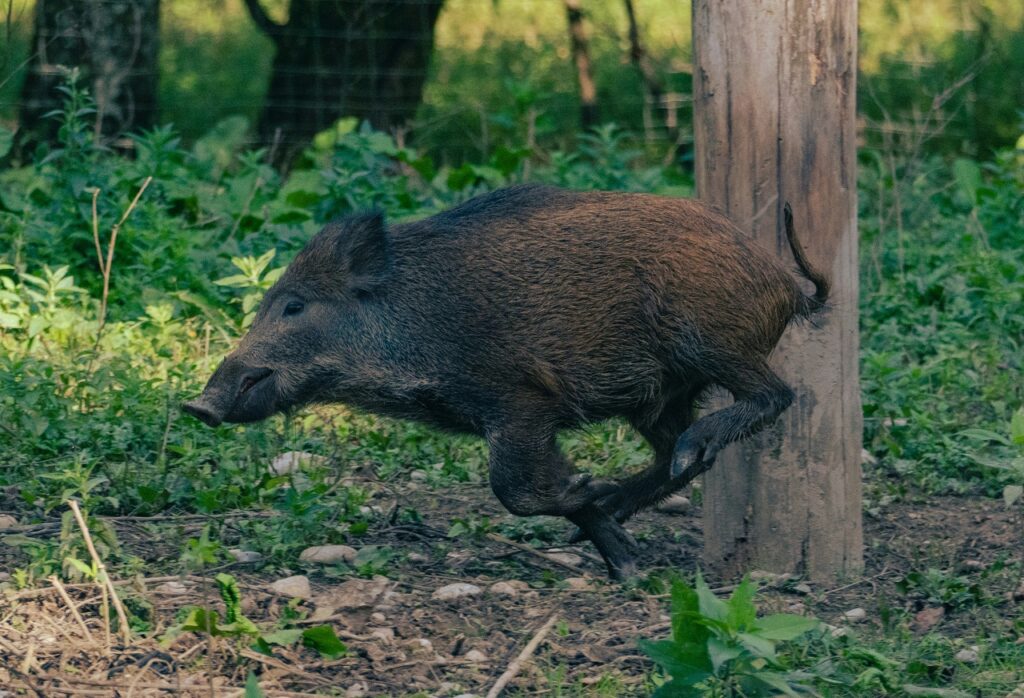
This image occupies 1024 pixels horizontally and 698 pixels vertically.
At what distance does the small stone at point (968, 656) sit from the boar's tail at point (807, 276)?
1.18 meters

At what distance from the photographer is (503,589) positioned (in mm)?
4477

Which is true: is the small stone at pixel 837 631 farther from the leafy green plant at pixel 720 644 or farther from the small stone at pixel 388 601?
the small stone at pixel 388 601

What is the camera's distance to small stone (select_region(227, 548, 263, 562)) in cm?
453

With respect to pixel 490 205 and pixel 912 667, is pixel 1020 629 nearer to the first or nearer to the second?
pixel 912 667

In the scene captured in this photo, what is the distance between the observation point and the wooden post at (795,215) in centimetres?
452

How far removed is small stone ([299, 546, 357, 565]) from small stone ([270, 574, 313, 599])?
0.99 feet

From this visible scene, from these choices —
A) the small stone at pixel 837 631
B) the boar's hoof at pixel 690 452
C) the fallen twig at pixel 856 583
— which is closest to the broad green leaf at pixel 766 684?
the small stone at pixel 837 631

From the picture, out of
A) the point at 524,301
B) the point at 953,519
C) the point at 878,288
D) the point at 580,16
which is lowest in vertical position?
the point at 953,519

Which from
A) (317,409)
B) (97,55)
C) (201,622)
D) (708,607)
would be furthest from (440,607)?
(97,55)

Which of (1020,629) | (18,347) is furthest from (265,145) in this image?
(1020,629)

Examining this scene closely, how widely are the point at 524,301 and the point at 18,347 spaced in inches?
97.2

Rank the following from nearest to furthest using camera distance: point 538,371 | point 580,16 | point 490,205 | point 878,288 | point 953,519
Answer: point 538,371
point 490,205
point 953,519
point 878,288
point 580,16

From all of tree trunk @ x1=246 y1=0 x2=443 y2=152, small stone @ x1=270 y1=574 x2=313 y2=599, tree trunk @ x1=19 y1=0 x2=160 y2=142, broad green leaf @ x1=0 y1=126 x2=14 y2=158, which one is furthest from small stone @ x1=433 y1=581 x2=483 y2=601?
tree trunk @ x1=246 y1=0 x2=443 y2=152

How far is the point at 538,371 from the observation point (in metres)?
4.51
